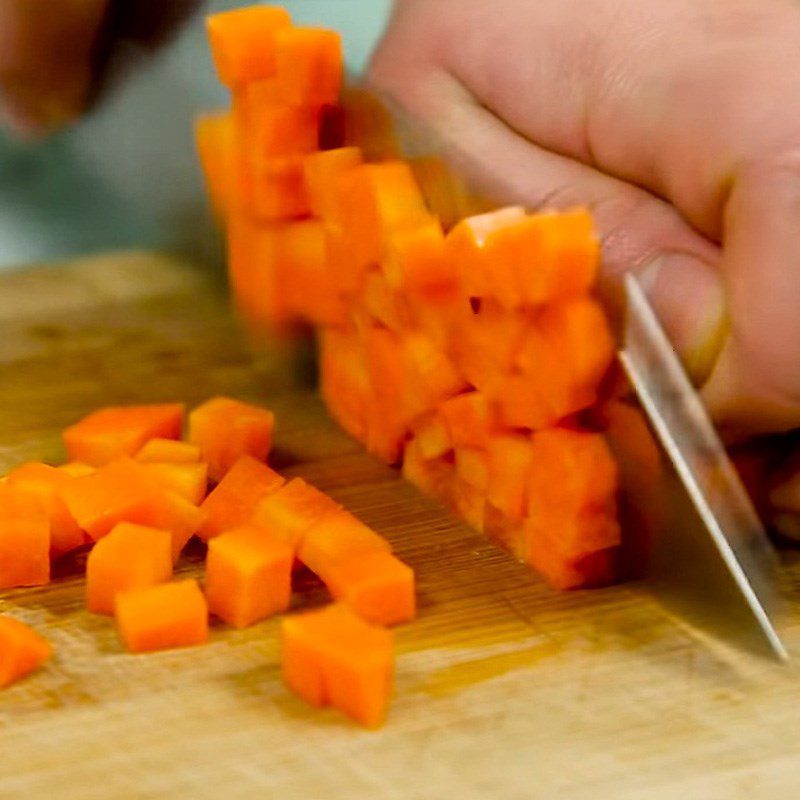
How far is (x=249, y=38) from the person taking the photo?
60.4 inches

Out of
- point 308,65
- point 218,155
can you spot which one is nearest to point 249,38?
point 308,65

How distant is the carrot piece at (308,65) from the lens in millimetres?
1486

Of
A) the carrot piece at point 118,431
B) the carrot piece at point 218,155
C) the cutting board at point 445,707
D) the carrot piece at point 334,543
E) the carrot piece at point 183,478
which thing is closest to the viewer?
the cutting board at point 445,707

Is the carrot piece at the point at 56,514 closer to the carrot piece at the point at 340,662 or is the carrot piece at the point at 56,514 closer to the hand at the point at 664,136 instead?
the carrot piece at the point at 340,662

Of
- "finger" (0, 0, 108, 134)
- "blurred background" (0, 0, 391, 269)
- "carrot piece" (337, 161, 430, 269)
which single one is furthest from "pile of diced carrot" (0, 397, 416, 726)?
"finger" (0, 0, 108, 134)

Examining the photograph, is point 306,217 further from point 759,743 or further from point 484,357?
point 759,743

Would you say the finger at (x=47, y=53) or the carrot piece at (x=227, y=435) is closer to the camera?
the carrot piece at (x=227, y=435)

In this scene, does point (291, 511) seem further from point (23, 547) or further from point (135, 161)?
point (135, 161)

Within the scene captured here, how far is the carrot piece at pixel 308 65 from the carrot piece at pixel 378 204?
0.12 m

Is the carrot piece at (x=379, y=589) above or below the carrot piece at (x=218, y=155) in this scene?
below

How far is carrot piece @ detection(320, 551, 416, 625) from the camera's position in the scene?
4.08ft

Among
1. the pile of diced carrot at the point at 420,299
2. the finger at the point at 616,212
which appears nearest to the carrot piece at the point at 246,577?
the pile of diced carrot at the point at 420,299

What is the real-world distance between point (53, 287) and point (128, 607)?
1.04 m

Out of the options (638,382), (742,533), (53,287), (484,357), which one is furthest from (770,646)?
(53,287)
